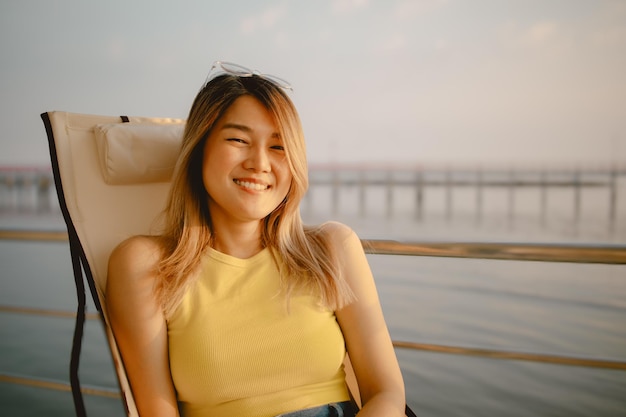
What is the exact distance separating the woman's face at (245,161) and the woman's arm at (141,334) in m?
0.26

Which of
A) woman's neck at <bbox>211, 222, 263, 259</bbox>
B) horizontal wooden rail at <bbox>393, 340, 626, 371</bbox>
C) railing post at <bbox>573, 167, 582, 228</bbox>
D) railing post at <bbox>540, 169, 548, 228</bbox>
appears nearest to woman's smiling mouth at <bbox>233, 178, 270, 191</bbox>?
woman's neck at <bbox>211, 222, 263, 259</bbox>

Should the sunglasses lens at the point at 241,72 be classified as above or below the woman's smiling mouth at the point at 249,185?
above

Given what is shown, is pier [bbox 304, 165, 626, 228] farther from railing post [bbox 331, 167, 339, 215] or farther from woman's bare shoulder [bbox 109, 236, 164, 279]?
woman's bare shoulder [bbox 109, 236, 164, 279]

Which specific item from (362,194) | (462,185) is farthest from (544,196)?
(362,194)

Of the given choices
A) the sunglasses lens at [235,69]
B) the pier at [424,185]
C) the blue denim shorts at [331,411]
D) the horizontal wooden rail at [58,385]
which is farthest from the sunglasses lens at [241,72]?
the pier at [424,185]

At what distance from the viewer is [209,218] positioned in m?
1.38

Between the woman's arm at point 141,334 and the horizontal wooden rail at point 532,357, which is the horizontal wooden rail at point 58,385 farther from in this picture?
the horizontal wooden rail at point 532,357

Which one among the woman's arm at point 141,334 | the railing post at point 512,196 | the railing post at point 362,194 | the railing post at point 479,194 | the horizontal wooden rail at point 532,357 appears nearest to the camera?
the woman's arm at point 141,334

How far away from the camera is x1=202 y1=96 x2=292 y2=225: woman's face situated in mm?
1233

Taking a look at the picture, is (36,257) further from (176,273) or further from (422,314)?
(176,273)

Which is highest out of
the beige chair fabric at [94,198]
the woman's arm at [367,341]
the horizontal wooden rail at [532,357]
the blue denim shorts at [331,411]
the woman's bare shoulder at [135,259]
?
the beige chair fabric at [94,198]

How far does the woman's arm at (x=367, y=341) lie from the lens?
4.03ft

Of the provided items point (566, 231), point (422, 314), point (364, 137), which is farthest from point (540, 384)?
point (364, 137)

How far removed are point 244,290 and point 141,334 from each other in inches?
10.0
